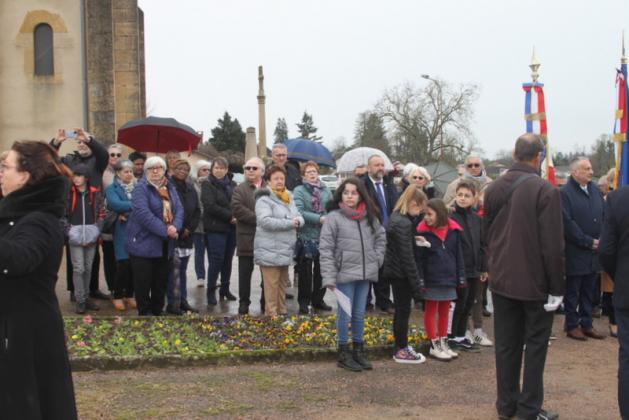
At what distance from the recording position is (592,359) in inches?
309

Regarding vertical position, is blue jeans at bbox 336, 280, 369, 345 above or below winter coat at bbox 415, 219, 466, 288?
below

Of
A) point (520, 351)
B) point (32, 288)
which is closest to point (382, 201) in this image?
point (520, 351)

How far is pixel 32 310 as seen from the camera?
3822 mm

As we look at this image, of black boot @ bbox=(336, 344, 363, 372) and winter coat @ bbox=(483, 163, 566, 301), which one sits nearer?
winter coat @ bbox=(483, 163, 566, 301)

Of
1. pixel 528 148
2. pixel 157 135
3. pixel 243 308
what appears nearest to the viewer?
pixel 528 148

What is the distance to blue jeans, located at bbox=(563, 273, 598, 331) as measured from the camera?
29.1 feet

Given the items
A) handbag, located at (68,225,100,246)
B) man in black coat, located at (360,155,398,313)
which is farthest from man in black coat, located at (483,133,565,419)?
handbag, located at (68,225,100,246)

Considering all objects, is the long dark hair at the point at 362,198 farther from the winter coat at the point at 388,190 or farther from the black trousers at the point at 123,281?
the black trousers at the point at 123,281

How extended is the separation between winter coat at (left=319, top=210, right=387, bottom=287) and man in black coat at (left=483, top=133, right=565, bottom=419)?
1567 mm

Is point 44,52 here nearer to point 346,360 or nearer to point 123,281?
point 123,281

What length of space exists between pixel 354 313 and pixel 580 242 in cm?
343

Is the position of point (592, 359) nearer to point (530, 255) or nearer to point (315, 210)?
point (530, 255)

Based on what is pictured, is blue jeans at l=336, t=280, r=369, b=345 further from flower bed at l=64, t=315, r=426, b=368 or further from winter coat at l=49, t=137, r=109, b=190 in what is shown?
winter coat at l=49, t=137, r=109, b=190

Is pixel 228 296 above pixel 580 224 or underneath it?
underneath
